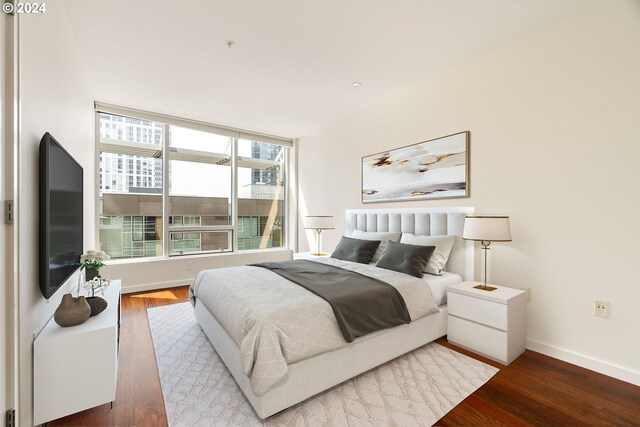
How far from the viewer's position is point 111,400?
171cm

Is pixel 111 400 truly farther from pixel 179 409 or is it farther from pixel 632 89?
pixel 632 89

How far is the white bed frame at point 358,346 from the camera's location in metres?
1.71

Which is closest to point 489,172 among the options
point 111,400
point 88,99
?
point 111,400

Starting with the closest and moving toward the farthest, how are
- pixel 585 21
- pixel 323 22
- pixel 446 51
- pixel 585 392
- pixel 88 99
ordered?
1. pixel 585 392
2. pixel 585 21
3. pixel 323 22
4. pixel 446 51
5. pixel 88 99

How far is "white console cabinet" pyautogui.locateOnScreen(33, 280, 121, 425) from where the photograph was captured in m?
1.51

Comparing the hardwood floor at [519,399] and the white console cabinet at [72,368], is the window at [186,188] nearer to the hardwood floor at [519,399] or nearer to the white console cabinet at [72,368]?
the hardwood floor at [519,399]

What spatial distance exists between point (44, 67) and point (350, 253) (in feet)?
9.94

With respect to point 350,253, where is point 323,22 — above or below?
above

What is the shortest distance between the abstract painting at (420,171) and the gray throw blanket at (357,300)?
1.41m

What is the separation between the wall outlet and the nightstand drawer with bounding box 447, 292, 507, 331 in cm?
66

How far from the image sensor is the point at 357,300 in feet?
6.82

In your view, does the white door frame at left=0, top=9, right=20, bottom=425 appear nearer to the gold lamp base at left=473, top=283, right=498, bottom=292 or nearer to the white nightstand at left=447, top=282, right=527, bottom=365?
the white nightstand at left=447, top=282, right=527, bottom=365

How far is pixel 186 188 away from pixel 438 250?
3968mm

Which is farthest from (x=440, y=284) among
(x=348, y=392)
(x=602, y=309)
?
(x=348, y=392)
